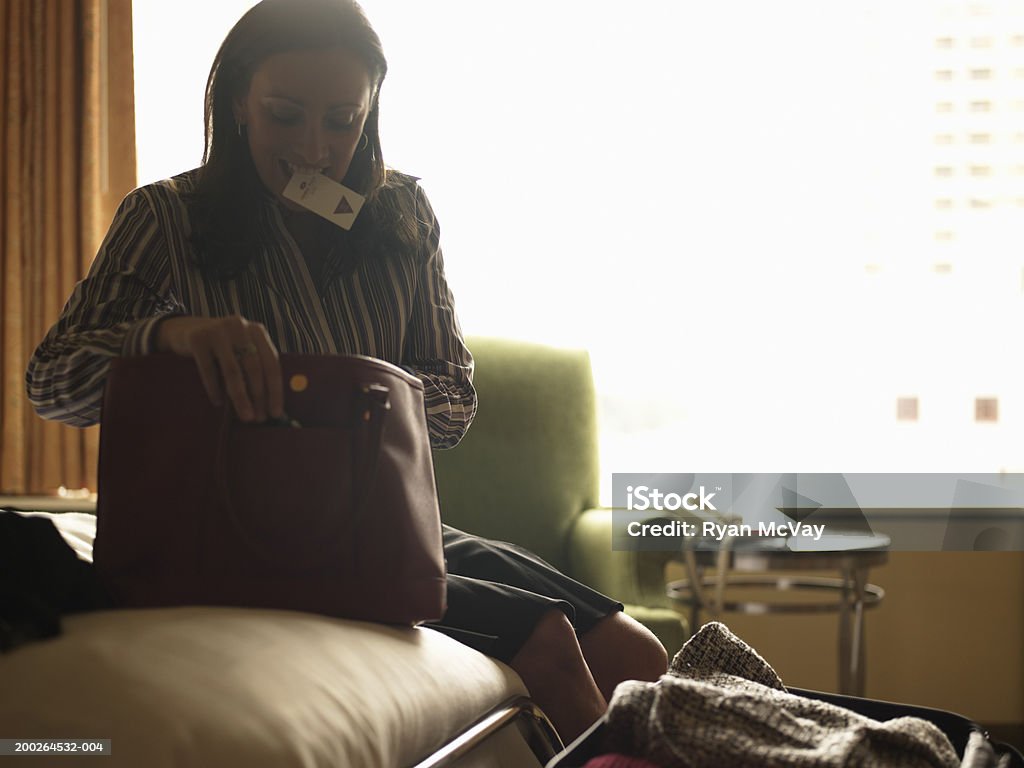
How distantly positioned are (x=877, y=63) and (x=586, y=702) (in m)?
2.67

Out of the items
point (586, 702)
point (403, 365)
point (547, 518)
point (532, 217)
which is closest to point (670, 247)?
point (532, 217)

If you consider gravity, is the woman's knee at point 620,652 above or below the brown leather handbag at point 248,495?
below

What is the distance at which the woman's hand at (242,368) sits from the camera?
3.09 ft

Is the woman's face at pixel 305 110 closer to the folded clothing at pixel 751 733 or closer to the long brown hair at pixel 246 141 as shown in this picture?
the long brown hair at pixel 246 141

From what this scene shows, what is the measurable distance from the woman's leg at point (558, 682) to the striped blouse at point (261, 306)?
36 cm

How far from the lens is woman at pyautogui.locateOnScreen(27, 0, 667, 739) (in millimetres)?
1212

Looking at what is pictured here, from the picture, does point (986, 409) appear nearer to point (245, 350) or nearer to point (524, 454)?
point (524, 454)

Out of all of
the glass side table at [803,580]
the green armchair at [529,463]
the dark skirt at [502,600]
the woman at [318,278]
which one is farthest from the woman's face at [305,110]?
the glass side table at [803,580]

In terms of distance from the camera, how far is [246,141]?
1405 mm

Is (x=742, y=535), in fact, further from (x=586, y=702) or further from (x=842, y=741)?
(x=842, y=741)

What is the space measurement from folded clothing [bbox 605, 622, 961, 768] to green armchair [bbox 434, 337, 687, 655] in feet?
4.95

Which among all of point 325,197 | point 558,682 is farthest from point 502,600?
point 325,197

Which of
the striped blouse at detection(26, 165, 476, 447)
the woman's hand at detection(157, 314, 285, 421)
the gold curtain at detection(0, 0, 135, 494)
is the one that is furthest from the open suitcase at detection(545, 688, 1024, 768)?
the gold curtain at detection(0, 0, 135, 494)

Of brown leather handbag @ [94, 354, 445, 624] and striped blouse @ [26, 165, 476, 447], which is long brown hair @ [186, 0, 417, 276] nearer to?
striped blouse @ [26, 165, 476, 447]
